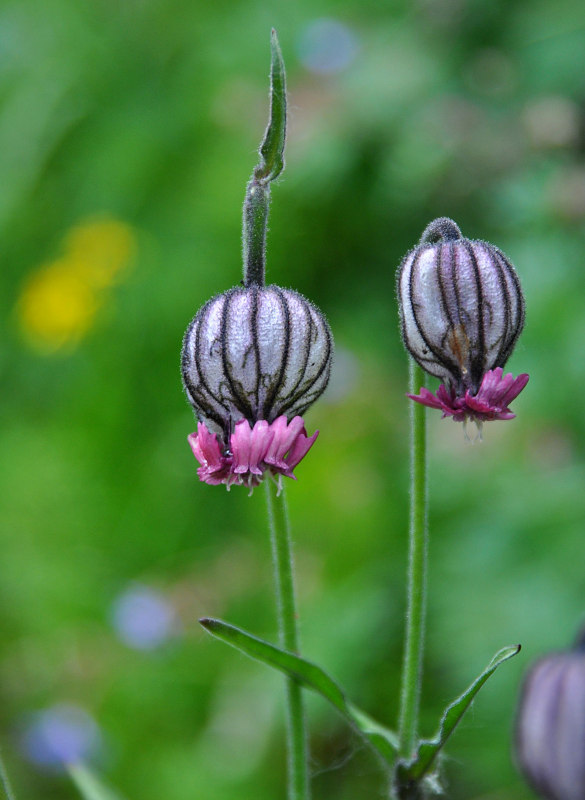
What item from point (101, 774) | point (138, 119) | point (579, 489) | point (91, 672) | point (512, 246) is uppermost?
point (138, 119)

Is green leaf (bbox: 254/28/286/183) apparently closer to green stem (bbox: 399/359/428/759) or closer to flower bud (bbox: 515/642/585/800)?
green stem (bbox: 399/359/428/759)

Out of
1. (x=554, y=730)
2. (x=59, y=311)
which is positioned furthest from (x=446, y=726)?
(x=59, y=311)

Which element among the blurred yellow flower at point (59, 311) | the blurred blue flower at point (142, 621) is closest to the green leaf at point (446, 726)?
the blurred blue flower at point (142, 621)

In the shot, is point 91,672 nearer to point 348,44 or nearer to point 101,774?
point 101,774

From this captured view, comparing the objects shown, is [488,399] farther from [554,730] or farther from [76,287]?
[76,287]

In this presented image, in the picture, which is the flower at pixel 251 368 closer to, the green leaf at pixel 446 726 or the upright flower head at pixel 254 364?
the upright flower head at pixel 254 364

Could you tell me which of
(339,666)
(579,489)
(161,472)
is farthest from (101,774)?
(579,489)
